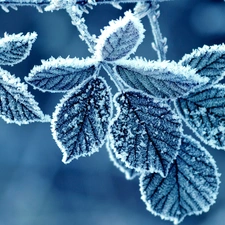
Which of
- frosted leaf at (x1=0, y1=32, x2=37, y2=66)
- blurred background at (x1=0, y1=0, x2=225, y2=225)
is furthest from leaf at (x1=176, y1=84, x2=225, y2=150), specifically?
blurred background at (x1=0, y1=0, x2=225, y2=225)

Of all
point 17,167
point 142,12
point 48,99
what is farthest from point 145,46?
point 142,12

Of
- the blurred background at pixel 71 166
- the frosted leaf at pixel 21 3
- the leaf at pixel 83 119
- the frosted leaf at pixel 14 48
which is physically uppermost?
the blurred background at pixel 71 166

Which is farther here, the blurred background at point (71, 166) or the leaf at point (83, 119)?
the blurred background at point (71, 166)

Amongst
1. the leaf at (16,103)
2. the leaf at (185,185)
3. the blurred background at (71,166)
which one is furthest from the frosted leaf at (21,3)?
the blurred background at (71,166)

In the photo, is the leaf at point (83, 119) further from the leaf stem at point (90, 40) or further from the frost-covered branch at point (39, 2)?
the frost-covered branch at point (39, 2)

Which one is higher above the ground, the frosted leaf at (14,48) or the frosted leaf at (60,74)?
the frosted leaf at (14,48)

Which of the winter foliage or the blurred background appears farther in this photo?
the blurred background

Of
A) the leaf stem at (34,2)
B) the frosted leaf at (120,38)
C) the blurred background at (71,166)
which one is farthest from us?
the blurred background at (71,166)

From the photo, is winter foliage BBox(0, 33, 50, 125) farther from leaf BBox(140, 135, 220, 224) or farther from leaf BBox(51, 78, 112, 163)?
leaf BBox(140, 135, 220, 224)
